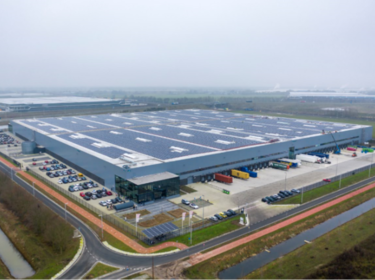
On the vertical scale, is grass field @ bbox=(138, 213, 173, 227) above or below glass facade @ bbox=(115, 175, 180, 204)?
below

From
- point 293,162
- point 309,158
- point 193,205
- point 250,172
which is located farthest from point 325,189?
point 193,205

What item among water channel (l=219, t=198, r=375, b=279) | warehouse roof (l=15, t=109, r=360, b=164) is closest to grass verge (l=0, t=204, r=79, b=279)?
water channel (l=219, t=198, r=375, b=279)

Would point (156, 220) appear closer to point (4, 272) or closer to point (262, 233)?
point (262, 233)

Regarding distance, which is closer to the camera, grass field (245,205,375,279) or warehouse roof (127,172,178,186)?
grass field (245,205,375,279)

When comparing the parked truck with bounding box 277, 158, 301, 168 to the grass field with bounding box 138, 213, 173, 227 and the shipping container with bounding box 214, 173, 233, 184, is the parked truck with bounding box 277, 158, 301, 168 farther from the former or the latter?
the grass field with bounding box 138, 213, 173, 227

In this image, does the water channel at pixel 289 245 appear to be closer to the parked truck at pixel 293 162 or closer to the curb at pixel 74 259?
the curb at pixel 74 259

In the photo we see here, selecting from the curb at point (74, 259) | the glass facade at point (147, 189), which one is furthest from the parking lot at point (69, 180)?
the curb at point (74, 259)
